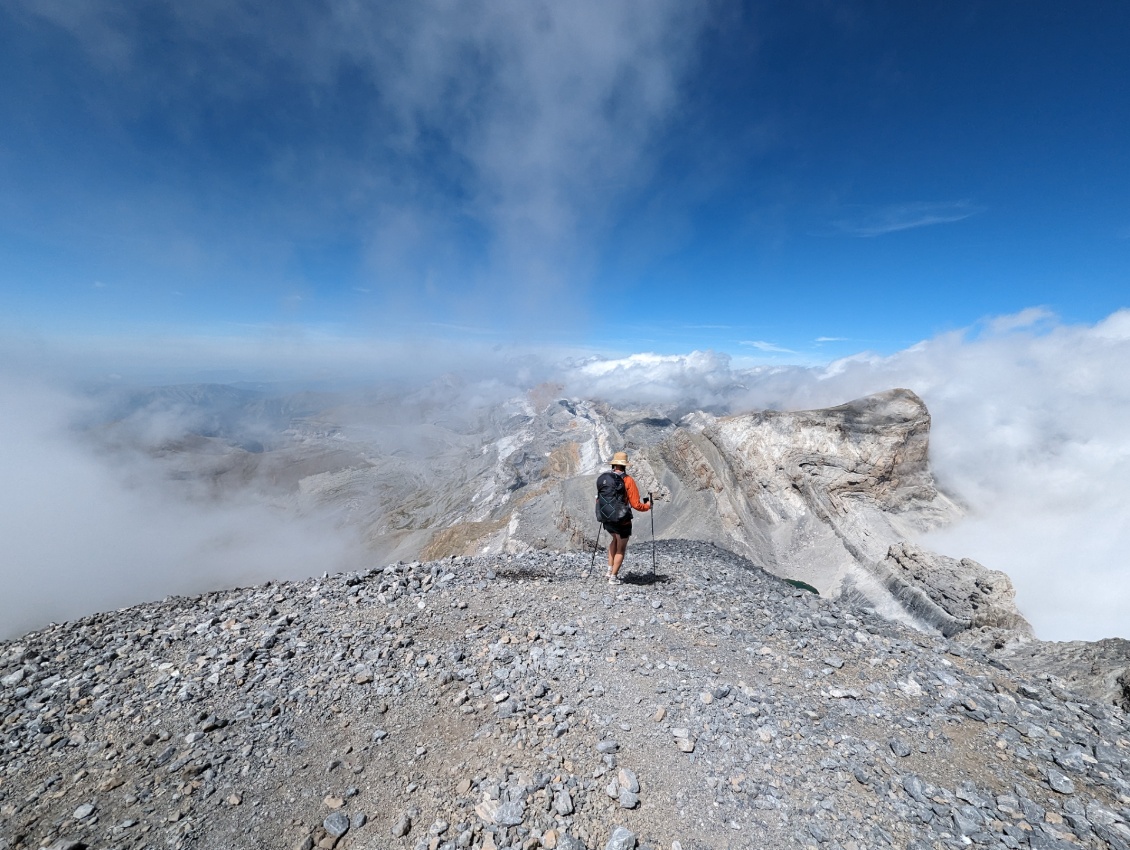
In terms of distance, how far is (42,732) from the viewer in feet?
16.9

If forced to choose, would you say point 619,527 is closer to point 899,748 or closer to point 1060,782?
point 899,748

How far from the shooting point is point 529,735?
5.11 meters

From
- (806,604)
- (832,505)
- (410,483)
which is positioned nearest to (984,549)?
(832,505)

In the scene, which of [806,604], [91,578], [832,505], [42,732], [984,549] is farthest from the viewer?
[91,578]

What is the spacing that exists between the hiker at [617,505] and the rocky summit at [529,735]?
159 centimetres

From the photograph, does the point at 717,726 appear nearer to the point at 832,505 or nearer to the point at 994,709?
the point at 994,709

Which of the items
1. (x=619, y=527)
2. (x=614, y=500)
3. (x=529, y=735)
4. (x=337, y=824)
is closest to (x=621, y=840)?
(x=529, y=735)

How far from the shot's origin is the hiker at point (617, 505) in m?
9.21

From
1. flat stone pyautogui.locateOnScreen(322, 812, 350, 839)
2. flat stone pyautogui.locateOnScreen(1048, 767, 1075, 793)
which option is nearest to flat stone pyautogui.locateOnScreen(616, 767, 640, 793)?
flat stone pyautogui.locateOnScreen(322, 812, 350, 839)

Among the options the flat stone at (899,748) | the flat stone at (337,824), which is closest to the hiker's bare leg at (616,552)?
the flat stone at (899,748)

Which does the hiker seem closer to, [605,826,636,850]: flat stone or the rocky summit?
the rocky summit

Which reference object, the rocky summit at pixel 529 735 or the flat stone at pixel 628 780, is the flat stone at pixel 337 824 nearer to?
the rocky summit at pixel 529 735

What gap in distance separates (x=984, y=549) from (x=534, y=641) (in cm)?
5660

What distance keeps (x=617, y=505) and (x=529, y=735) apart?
15.6 feet
